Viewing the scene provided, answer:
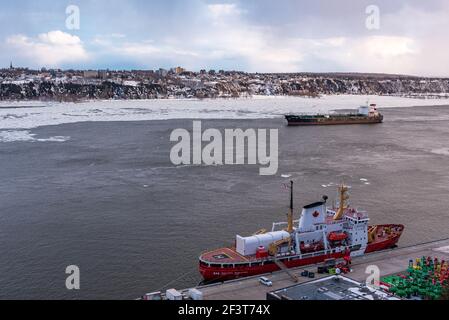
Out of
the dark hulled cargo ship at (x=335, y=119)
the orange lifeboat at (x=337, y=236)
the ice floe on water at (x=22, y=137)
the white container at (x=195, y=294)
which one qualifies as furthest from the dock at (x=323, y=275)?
the dark hulled cargo ship at (x=335, y=119)

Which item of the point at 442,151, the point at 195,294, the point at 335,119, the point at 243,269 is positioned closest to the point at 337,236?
the point at 243,269

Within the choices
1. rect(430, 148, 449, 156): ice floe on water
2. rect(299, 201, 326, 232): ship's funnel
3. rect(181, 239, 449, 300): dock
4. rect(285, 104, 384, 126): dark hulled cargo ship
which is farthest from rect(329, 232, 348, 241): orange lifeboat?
rect(285, 104, 384, 126): dark hulled cargo ship

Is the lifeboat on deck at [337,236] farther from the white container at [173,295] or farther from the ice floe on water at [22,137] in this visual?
the ice floe on water at [22,137]

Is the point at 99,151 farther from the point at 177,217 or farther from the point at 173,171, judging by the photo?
the point at 177,217

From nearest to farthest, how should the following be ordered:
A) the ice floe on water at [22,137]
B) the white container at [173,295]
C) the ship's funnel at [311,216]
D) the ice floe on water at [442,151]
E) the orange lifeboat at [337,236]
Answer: the white container at [173,295] < the ship's funnel at [311,216] < the orange lifeboat at [337,236] < the ice floe on water at [442,151] < the ice floe on water at [22,137]

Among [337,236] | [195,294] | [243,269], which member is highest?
[337,236]

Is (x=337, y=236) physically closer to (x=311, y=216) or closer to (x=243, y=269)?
(x=311, y=216)
